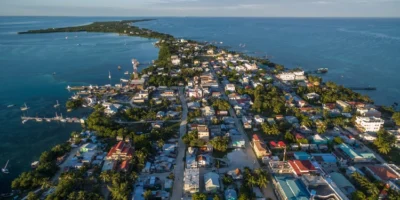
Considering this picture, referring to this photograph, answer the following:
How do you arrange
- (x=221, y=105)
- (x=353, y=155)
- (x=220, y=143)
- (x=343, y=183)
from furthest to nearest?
(x=221, y=105) → (x=220, y=143) → (x=353, y=155) → (x=343, y=183)

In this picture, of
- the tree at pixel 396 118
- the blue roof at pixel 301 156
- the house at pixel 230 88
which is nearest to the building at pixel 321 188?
the blue roof at pixel 301 156

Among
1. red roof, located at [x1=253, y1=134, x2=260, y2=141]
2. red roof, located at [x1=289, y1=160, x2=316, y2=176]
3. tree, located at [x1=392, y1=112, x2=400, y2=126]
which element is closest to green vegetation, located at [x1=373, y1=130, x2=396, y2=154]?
tree, located at [x1=392, y1=112, x2=400, y2=126]

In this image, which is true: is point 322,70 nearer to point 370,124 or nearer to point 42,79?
point 370,124

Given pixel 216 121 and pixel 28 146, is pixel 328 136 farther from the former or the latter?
pixel 28 146

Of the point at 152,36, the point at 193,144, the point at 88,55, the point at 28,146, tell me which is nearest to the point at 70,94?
the point at 28,146

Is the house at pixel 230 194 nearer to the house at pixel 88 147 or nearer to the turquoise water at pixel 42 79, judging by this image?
the house at pixel 88 147

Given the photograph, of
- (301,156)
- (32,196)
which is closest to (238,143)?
(301,156)
